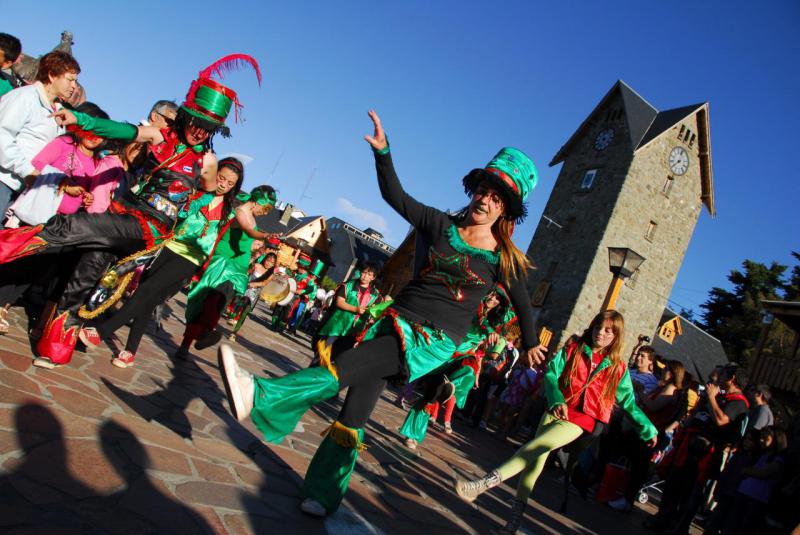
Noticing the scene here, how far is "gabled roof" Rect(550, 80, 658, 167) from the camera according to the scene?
29.6 metres

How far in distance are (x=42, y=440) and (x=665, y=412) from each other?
22.0 ft

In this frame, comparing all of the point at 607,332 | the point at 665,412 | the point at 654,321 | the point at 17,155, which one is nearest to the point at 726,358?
the point at 654,321

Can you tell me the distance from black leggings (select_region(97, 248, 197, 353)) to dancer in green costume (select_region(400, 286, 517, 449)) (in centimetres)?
257

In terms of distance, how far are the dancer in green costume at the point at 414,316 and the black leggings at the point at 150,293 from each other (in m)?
2.50

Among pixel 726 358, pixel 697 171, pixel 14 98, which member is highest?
pixel 697 171

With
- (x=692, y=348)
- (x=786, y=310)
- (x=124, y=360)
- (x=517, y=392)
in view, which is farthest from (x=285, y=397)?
(x=692, y=348)

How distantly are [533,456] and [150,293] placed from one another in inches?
129

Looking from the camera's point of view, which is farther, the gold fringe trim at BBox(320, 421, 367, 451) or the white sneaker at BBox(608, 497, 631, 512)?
the white sneaker at BBox(608, 497, 631, 512)

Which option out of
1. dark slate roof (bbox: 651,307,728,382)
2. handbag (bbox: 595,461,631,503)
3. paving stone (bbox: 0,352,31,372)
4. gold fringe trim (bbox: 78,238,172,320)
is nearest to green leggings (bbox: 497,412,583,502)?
gold fringe trim (bbox: 78,238,172,320)

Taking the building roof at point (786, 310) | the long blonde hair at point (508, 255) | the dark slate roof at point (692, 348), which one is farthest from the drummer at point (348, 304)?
the dark slate roof at point (692, 348)

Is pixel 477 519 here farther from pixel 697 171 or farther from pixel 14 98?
pixel 697 171

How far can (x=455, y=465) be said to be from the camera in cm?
617

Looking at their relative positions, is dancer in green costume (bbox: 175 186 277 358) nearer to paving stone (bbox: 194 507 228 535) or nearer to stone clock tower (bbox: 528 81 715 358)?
paving stone (bbox: 194 507 228 535)

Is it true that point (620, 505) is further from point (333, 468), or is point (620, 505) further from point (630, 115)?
point (630, 115)
